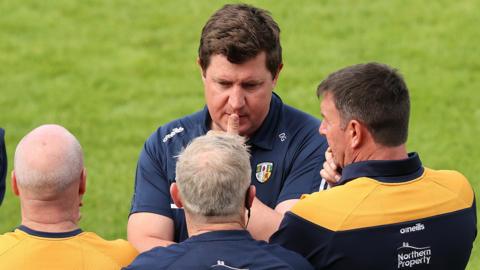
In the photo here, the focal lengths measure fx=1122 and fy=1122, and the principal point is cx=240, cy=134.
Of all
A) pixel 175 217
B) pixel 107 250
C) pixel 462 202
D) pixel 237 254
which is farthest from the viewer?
pixel 175 217

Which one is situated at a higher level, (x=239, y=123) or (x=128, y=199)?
(x=239, y=123)

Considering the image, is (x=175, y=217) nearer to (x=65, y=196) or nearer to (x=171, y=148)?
(x=171, y=148)

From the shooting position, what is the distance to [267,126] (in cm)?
630

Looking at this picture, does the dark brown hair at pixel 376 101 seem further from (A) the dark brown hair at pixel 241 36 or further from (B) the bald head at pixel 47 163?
(B) the bald head at pixel 47 163

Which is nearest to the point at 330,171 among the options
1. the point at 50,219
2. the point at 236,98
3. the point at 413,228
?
the point at 413,228

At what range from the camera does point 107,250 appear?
204 inches

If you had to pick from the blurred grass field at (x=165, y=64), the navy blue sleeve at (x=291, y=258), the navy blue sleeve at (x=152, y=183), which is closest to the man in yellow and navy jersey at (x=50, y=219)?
the navy blue sleeve at (x=291, y=258)

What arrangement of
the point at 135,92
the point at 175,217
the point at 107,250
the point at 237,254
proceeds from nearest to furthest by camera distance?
the point at 237,254 → the point at 107,250 → the point at 175,217 → the point at 135,92

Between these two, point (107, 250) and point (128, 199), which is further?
point (128, 199)

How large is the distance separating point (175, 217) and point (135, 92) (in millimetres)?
7503

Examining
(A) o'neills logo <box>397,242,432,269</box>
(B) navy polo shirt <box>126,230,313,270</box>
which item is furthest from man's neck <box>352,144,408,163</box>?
(B) navy polo shirt <box>126,230,313,270</box>

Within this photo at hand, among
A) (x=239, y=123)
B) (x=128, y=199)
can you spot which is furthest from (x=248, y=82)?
(x=128, y=199)

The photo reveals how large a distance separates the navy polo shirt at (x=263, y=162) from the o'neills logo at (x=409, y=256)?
2.94ft

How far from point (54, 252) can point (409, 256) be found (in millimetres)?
1643
